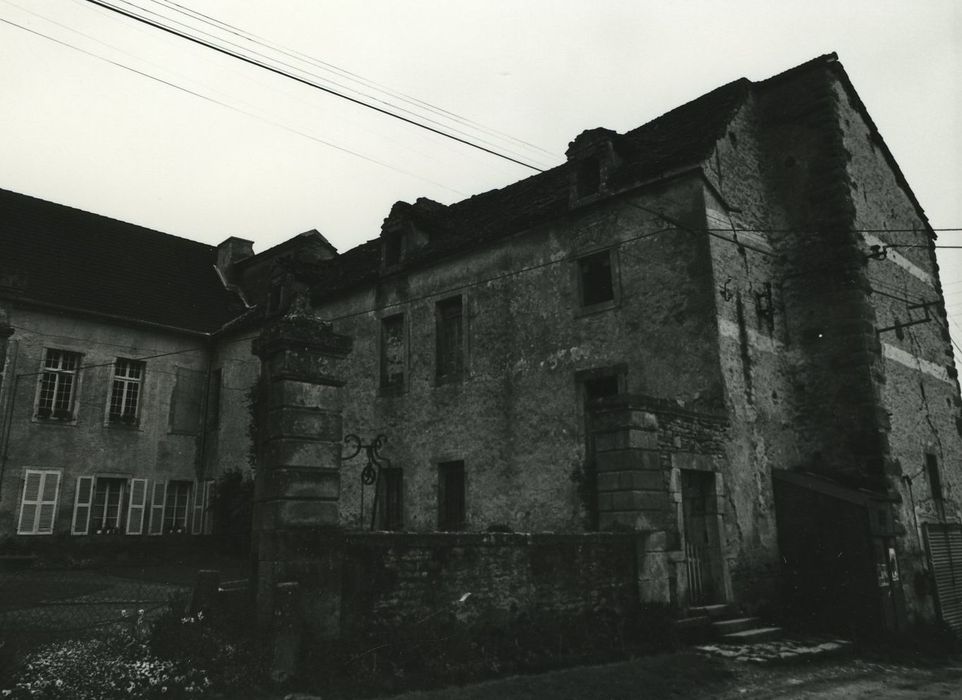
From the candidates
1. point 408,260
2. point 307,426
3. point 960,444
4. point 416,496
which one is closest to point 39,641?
point 307,426

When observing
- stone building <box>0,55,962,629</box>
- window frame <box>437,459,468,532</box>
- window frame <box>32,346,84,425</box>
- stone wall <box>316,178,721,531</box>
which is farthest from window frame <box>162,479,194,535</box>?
window frame <box>437,459,468,532</box>

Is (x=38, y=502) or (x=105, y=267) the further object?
(x=105, y=267)

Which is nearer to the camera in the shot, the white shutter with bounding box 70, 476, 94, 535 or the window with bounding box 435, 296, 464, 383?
the window with bounding box 435, 296, 464, 383

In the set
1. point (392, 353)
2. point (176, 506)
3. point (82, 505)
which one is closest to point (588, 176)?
point (392, 353)

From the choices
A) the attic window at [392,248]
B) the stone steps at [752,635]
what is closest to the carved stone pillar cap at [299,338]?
the stone steps at [752,635]

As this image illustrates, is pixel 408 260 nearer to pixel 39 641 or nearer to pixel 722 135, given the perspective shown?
pixel 722 135

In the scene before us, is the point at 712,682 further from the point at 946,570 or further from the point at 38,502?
the point at 38,502

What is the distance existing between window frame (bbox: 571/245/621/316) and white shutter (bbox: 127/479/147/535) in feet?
45.0

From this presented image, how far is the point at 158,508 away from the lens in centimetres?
2059

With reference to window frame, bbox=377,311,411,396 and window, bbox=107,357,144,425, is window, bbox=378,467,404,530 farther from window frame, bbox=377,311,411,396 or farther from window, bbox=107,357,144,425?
window, bbox=107,357,144,425

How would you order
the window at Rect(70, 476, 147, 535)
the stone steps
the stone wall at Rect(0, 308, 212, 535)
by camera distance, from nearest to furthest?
the stone steps, the stone wall at Rect(0, 308, 212, 535), the window at Rect(70, 476, 147, 535)

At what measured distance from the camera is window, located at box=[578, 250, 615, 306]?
565 inches

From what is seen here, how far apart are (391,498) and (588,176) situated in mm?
8644

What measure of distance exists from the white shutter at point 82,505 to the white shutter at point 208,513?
122 inches
